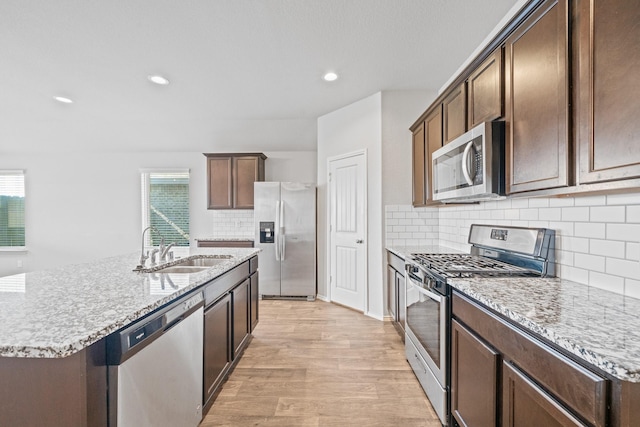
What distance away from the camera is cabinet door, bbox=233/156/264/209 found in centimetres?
468

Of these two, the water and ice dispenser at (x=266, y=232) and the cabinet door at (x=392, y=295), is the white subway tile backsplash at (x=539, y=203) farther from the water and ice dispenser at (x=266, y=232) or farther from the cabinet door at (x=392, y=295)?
the water and ice dispenser at (x=266, y=232)

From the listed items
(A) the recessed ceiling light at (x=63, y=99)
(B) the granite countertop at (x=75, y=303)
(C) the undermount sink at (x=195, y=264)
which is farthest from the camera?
(A) the recessed ceiling light at (x=63, y=99)

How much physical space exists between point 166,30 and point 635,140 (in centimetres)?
290

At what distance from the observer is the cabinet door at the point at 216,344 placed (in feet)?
5.73

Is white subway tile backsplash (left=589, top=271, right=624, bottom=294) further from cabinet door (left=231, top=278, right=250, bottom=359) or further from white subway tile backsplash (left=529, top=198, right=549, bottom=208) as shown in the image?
cabinet door (left=231, top=278, right=250, bottom=359)

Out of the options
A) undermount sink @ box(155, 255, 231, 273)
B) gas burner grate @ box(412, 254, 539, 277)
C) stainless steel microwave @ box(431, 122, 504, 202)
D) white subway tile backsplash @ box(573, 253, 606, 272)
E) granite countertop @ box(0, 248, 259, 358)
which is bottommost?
undermount sink @ box(155, 255, 231, 273)

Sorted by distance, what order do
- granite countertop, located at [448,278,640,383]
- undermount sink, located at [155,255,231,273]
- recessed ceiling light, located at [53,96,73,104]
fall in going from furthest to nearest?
recessed ceiling light, located at [53,96,73,104] → undermount sink, located at [155,255,231,273] → granite countertop, located at [448,278,640,383]

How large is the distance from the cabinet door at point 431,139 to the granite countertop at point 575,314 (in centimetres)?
147

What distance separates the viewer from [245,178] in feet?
15.4

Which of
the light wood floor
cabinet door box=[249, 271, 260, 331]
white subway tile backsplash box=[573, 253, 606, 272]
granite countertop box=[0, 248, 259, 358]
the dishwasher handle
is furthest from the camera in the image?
cabinet door box=[249, 271, 260, 331]

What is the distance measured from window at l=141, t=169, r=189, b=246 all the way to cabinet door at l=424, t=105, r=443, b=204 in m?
4.20

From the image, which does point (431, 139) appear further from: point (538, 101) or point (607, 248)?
point (607, 248)

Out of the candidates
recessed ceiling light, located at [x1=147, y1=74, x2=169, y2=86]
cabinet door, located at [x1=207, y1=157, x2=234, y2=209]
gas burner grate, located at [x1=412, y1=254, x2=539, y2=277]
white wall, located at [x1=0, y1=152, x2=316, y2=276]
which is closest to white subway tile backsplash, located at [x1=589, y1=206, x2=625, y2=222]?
gas burner grate, located at [x1=412, y1=254, x2=539, y2=277]

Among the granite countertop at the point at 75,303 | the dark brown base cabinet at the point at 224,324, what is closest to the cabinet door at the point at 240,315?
the dark brown base cabinet at the point at 224,324
